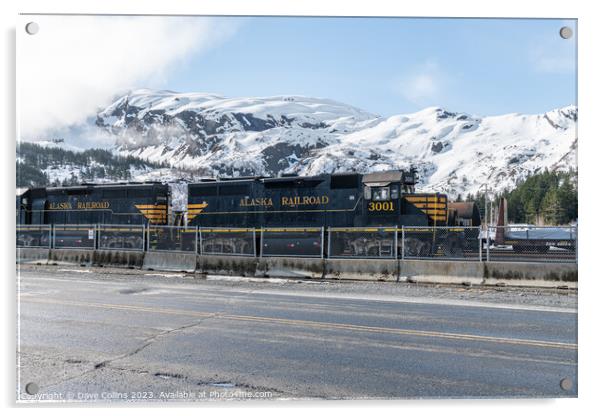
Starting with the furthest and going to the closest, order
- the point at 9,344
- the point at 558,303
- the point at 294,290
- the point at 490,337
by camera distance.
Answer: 1. the point at 294,290
2. the point at 558,303
3. the point at 490,337
4. the point at 9,344

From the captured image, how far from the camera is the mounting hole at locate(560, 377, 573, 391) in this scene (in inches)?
221

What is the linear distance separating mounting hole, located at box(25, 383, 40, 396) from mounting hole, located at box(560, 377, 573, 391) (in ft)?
19.8

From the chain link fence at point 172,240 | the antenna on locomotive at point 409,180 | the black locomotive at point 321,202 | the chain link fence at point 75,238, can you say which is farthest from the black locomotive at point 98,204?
the antenna on locomotive at point 409,180

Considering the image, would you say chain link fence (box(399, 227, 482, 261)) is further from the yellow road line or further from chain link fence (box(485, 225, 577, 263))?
the yellow road line

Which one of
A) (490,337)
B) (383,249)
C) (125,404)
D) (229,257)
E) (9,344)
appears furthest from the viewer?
(383,249)

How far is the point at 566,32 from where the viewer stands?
20.5 ft

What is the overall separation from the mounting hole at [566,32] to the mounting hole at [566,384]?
4275mm

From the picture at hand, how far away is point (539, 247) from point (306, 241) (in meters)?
10.1

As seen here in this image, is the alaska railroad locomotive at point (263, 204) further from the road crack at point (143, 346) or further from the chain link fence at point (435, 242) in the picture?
the road crack at point (143, 346)

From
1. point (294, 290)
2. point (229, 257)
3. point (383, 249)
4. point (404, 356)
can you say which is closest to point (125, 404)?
point (404, 356)

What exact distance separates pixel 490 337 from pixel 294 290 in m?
6.58

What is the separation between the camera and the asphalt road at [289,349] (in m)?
5.36

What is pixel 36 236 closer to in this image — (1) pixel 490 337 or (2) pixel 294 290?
(2) pixel 294 290

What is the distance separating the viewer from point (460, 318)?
8.95 metres
